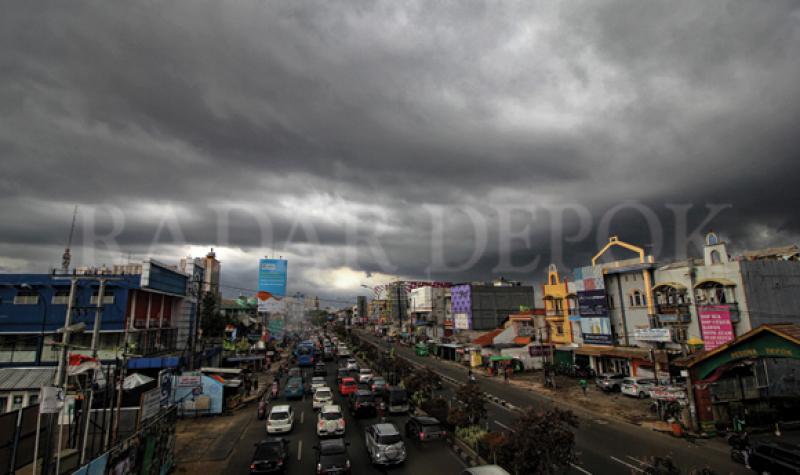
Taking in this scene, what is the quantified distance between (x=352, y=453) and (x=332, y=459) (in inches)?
180

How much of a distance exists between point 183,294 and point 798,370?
63.4m

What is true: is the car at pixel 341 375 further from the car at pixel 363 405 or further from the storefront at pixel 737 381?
the storefront at pixel 737 381

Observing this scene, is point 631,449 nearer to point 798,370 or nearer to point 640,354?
point 640,354

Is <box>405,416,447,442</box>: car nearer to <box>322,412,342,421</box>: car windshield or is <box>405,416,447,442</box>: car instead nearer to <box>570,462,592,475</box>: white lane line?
<box>322,412,342,421</box>: car windshield

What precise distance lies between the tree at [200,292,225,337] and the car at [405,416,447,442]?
197ft

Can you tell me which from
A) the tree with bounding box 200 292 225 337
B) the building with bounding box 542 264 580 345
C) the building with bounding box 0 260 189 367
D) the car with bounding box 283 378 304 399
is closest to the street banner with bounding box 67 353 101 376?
the building with bounding box 0 260 189 367

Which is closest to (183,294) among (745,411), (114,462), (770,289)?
(114,462)

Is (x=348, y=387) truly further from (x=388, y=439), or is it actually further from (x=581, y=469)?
(x=581, y=469)

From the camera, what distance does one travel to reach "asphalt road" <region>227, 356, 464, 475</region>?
59.9 feet

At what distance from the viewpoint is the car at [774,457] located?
16083 mm

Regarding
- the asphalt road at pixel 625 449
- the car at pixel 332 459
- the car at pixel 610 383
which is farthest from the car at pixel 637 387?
the car at pixel 332 459

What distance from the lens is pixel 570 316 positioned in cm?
5228

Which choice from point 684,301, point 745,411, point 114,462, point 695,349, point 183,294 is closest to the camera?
point 114,462

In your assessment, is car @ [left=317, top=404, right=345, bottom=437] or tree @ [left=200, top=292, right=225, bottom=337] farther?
tree @ [left=200, top=292, right=225, bottom=337]
